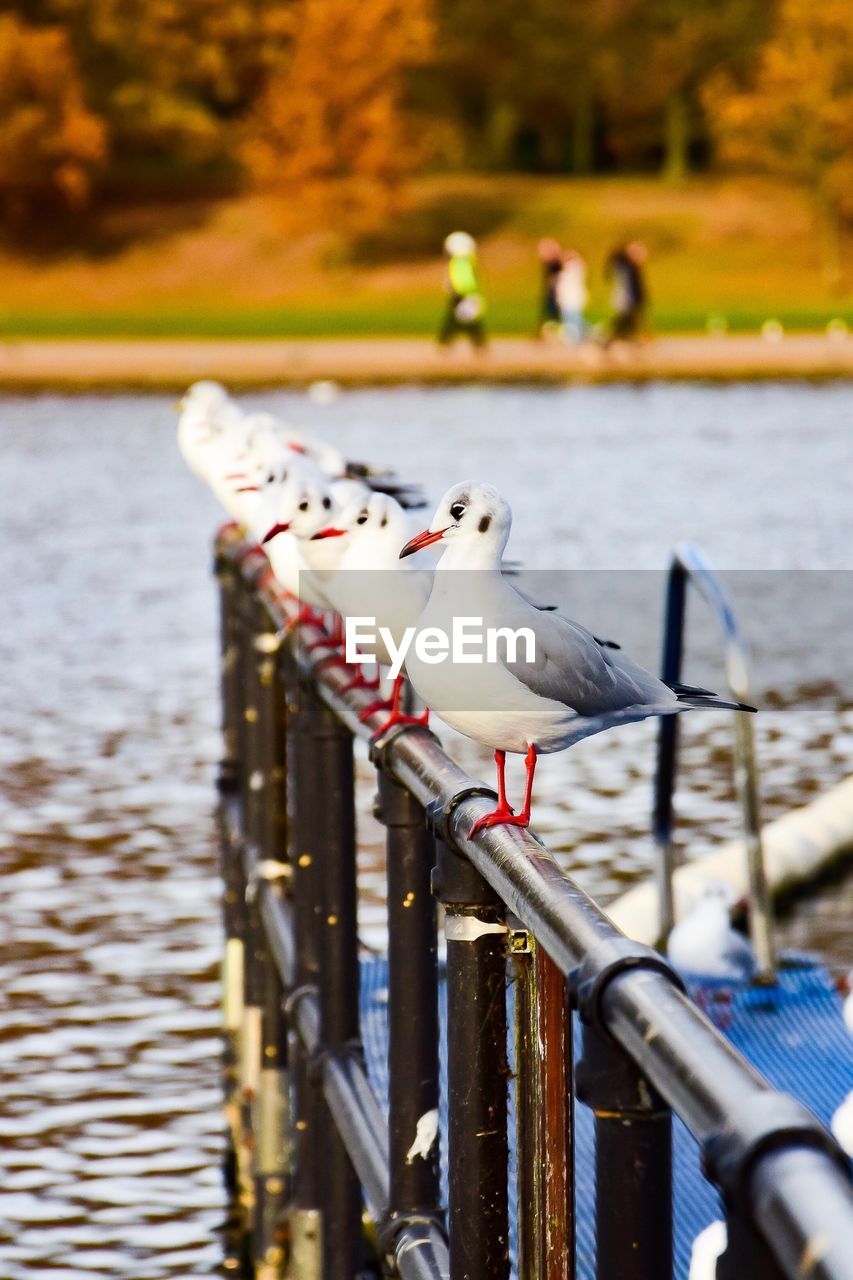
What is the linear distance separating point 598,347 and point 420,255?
22029mm

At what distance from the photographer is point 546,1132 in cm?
209

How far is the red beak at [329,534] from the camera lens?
3910mm

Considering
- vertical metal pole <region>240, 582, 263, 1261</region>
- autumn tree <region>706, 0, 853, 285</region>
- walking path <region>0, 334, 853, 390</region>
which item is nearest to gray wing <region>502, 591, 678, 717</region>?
vertical metal pole <region>240, 582, 263, 1261</region>

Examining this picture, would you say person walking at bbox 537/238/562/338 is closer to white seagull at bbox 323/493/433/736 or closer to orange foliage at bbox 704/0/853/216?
orange foliage at bbox 704/0/853/216

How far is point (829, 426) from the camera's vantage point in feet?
77.9

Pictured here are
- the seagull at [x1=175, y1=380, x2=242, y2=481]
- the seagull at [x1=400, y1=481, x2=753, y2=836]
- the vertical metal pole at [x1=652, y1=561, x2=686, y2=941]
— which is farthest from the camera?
the vertical metal pole at [x1=652, y1=561, x2=686, y2=941]

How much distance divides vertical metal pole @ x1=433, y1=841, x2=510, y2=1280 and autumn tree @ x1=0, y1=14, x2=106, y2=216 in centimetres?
5513

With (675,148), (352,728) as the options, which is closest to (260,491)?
(352,728)

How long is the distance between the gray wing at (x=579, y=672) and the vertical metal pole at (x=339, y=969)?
39.3 inches

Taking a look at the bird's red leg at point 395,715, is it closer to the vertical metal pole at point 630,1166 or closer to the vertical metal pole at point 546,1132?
the vertical metal pole at point 546,1132

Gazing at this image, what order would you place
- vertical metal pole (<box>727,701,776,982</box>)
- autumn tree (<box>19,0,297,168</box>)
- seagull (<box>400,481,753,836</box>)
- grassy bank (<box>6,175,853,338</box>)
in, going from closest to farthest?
seagull (<box>400,481,753,836</box>), vertical metal pole (<box>727,701,776,982</box>), grassy bank (<box>6,175,853,338</box>), autumn tree (<box>19,0,297,168</box>)

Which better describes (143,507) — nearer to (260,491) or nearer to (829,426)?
(829,426)

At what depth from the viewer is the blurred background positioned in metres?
52.5

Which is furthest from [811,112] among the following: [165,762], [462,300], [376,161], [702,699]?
[702,699]
